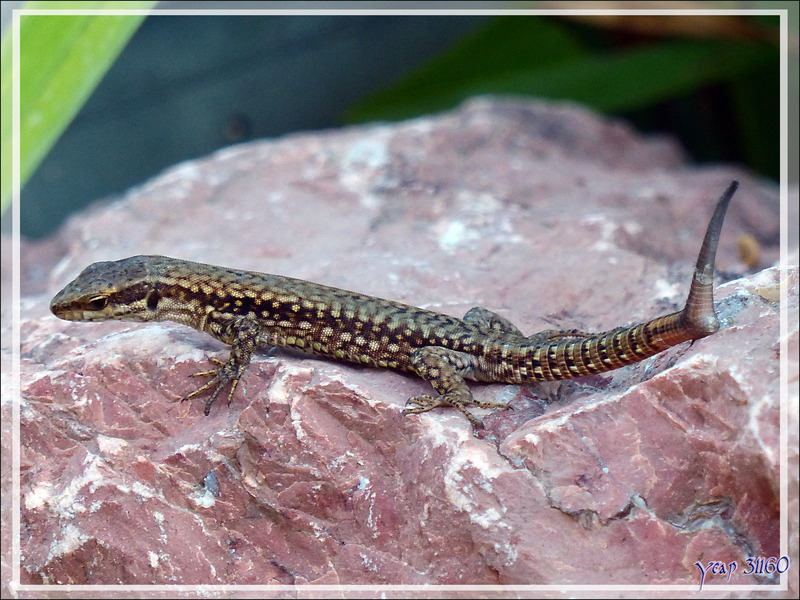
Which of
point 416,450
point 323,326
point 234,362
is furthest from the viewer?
point 323,326

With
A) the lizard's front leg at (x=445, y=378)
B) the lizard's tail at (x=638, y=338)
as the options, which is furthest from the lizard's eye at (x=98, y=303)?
the lizard's tail at (x=638, y=338)

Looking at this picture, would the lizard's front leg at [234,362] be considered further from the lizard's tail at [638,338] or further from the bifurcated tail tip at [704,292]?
the bifurcated tail tip at [704,292]

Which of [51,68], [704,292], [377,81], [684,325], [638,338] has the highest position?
[51,68]

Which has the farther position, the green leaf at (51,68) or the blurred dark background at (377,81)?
the blurred dark background at (377,81)

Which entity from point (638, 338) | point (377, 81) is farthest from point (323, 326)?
point (377, 81)

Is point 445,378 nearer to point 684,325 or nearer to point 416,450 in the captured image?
point 416,450

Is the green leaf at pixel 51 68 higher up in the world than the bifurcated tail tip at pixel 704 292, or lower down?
higher up

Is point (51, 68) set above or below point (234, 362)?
above
